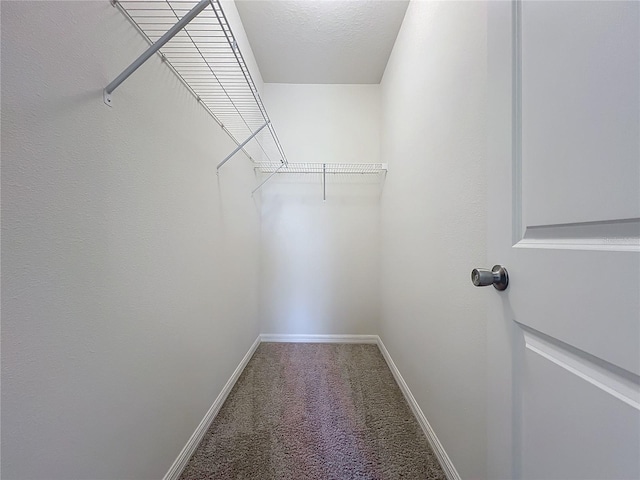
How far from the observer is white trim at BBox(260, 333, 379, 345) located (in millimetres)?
2422

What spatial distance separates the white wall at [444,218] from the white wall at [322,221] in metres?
0.64

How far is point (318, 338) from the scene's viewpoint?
2.43 meters

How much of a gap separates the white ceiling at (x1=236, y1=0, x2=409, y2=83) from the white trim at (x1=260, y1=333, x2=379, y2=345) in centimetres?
254

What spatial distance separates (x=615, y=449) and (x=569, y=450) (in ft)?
0.30

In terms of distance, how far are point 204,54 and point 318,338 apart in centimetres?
234

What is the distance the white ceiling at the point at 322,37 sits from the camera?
5.35 ft

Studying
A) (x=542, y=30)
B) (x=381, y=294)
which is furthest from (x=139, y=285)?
(x=381, y=294)

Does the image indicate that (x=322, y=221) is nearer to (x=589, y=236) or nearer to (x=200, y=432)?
(x=200, y=432)

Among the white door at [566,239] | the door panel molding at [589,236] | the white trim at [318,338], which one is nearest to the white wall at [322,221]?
the white trim at [318,338]

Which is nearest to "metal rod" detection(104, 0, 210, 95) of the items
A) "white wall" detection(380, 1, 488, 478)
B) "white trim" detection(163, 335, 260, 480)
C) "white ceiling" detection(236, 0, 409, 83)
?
"white wall" detection(380, 1, 488, 478)

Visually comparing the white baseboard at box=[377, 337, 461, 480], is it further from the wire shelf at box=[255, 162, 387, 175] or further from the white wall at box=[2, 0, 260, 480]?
the wire shelf at box=[255, 162, 387, 175]

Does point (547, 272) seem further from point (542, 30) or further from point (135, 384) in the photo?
point (135, 384)

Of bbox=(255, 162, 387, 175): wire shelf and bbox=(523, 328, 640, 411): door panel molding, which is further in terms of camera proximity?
bbox=(255, 162, 387, 175): wire shelf

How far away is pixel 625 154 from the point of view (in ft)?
1.04
